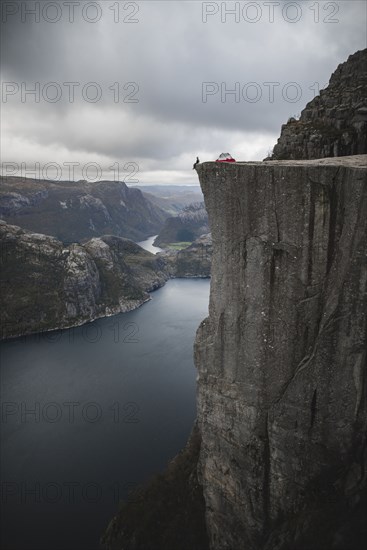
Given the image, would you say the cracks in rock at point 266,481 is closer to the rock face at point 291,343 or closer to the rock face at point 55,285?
the rock face at point 291,343

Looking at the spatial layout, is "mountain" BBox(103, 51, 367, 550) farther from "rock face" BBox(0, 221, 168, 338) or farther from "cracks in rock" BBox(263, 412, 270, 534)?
"rock face" BBox(0, 221, 168, 338)

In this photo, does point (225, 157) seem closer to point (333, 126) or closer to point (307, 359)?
point (307, 359)

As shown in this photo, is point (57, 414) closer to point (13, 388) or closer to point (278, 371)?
point (13, 388)

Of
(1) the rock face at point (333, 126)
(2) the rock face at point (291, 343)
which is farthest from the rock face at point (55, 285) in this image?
(2) the rock face at point (291, 343)

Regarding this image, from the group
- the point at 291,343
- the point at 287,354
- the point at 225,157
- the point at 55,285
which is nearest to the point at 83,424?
the point at 287,354

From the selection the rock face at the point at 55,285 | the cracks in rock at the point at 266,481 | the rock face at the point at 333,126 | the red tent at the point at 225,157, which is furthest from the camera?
the rock face at the point at 55,285

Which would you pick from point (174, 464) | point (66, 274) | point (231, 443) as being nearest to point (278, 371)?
point (231, 443)

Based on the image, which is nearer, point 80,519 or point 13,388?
point 80,519
